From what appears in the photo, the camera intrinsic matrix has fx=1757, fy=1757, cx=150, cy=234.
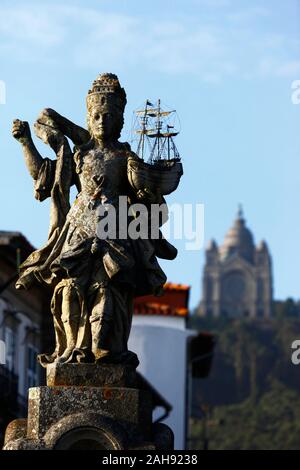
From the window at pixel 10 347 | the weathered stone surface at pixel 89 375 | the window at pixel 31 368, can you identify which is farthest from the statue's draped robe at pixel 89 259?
the window at pixel 31 368

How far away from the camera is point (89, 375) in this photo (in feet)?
43.9

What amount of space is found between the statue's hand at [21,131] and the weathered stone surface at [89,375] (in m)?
1.99

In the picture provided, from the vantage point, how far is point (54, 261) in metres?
13.8

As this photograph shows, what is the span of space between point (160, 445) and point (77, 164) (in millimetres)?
2430

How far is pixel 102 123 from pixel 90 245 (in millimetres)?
1109

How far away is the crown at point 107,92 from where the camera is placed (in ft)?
46.5

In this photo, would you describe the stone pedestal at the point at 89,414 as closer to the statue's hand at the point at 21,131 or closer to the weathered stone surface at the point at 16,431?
the weathered stone surface at the point at 16,431

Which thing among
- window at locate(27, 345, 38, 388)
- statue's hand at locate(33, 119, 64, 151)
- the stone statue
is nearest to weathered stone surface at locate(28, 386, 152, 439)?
the stone statue

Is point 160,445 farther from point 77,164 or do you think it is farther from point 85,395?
point 77,164

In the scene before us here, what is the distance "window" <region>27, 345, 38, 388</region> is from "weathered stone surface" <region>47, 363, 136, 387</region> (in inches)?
1297

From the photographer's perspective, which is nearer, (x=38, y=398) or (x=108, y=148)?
(x=38, y=398)

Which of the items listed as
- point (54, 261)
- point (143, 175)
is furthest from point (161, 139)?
point (54, 261)
